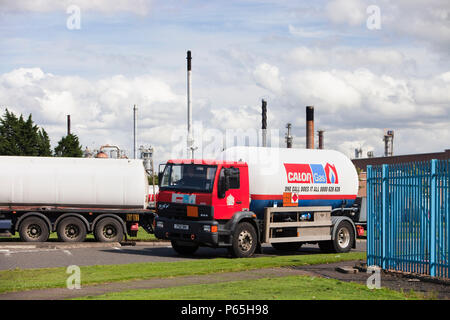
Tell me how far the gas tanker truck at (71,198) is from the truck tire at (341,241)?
7.19 meters

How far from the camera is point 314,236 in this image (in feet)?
73.4

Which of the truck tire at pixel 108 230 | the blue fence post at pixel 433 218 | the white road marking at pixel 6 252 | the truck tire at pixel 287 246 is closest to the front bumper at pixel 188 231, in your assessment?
the truck tire at pixel 287 246

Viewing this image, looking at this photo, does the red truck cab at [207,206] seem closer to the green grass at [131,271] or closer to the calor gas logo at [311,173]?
the green grass at [131,271]

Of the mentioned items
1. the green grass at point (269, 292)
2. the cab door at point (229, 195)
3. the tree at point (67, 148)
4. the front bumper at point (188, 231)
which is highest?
the tree at point (67, 148)

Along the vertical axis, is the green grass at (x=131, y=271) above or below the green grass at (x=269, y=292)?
below

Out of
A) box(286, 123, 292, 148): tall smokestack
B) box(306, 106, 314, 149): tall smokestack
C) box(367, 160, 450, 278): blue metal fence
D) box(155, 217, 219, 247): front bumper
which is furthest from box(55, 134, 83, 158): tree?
box(367, 160, 450, 278): blue metal fence

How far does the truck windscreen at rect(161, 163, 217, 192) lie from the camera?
65.5 feet

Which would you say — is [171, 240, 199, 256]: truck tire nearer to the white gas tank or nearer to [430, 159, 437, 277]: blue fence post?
the white gas tank

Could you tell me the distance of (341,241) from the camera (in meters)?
23.3

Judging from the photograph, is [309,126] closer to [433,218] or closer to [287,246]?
[287,246]

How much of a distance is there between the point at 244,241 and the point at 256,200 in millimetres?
1322

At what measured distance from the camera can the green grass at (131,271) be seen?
46.6 ft

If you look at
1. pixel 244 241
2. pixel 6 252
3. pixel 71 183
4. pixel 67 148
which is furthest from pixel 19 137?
pixel 244 241

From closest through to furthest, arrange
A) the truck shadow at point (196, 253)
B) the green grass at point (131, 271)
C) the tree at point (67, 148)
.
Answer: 1. the green grass at point (131, 271)
2. the truck shadow at point (196, 253)
3. the tree at point (67, 148)
